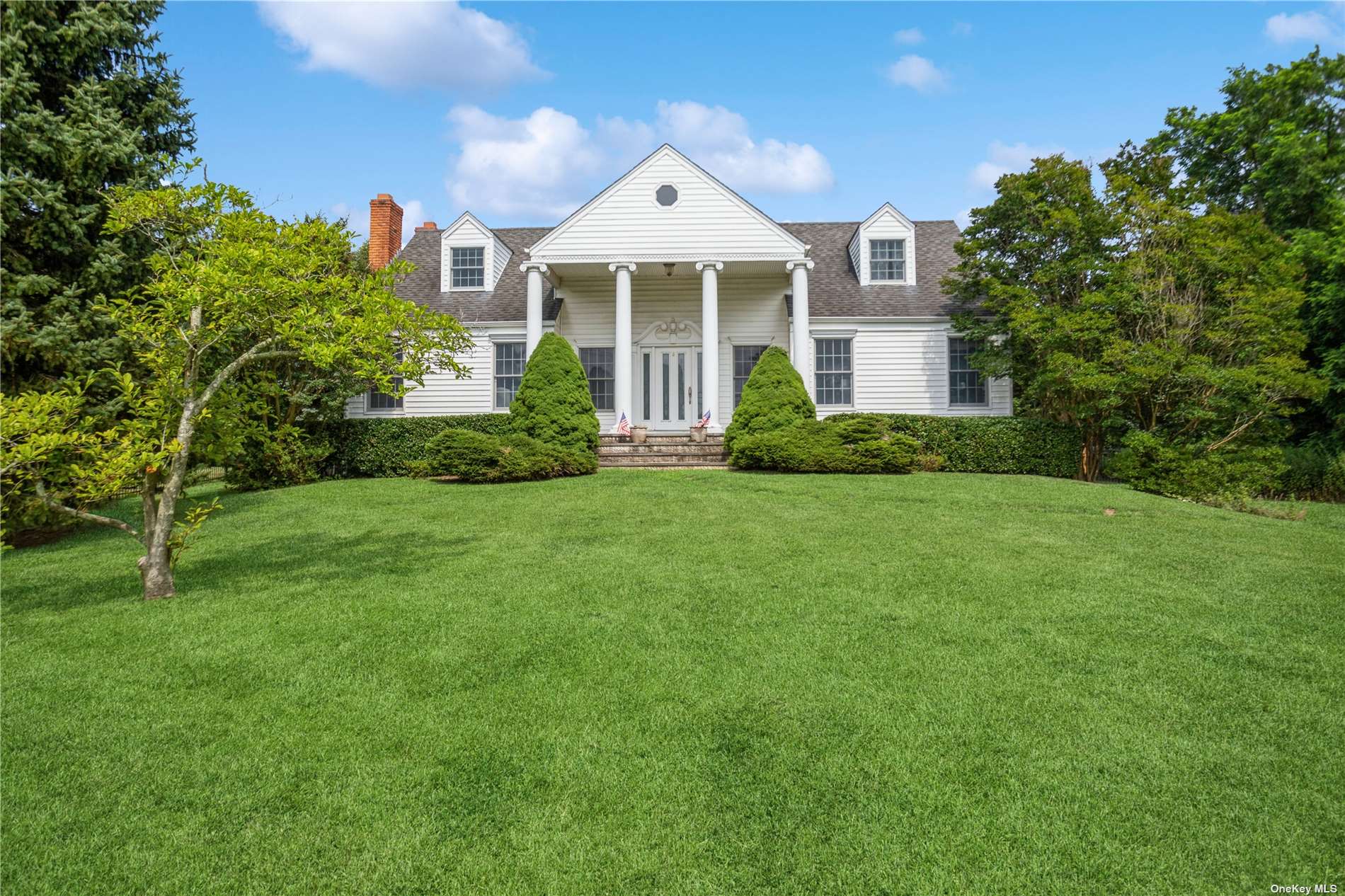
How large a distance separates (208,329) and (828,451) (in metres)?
11.3

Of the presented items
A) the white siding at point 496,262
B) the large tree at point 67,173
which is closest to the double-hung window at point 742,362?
the white siding at point 496,262

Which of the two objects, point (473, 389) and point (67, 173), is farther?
point (473, 389)

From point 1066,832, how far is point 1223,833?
0.68m

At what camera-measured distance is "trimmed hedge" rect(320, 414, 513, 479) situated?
1673 centimetres

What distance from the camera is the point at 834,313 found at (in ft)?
65.8

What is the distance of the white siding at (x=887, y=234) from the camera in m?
20.8

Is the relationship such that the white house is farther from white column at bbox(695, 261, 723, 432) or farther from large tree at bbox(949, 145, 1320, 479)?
large tree at bbox(949, 145, 1320, 479)

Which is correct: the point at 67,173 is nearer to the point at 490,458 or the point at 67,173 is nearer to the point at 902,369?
the point at 490,458

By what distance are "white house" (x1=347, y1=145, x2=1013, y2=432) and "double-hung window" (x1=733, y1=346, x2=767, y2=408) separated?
0.15ft

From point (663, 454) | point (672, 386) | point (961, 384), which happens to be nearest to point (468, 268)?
point (672, 386)

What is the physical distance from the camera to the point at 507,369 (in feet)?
66.9

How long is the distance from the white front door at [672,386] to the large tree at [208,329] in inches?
531

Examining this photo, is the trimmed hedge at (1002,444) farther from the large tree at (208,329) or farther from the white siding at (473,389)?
the large tree at (208,329)

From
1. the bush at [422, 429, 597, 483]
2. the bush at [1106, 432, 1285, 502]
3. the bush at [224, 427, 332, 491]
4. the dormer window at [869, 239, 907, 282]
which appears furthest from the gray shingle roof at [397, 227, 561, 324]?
the bush at [1106, 432, 1285, 502]
